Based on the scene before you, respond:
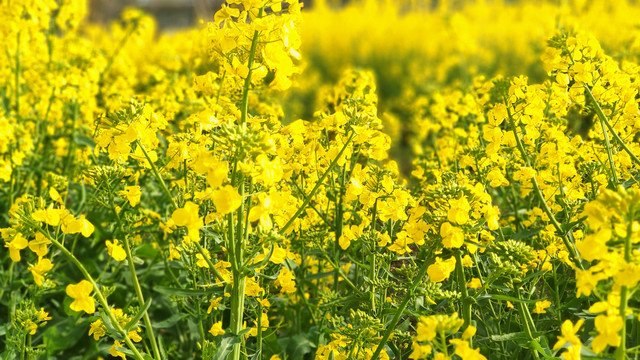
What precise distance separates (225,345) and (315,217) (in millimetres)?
826

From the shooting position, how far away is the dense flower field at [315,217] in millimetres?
1661

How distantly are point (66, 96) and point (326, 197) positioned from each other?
1805 mm

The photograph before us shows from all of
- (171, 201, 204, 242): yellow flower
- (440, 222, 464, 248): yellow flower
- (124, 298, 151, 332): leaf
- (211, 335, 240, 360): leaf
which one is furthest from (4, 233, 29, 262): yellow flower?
(440, 222, 464, 248): yellow flower

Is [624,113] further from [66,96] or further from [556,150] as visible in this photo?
[66,96]

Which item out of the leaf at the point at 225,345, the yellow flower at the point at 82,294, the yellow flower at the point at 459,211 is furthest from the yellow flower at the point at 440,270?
the yellow flower at the point at 82,294

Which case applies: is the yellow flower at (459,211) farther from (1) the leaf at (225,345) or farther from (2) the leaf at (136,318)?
(2) the leaf at (136,318)

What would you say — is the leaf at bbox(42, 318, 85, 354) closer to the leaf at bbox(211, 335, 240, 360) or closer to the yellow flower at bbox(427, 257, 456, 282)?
the leaf at bbox(211, 335, 240, 360)

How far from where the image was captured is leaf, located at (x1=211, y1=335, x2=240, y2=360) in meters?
1.73

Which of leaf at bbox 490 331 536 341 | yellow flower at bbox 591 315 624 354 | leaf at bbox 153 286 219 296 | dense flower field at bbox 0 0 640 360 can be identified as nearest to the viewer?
yellow flower at bbox 591 315 624 354

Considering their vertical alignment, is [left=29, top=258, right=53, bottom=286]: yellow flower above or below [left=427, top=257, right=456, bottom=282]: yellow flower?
below

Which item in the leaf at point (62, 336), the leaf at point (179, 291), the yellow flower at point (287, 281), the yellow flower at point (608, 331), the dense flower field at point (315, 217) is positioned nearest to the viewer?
the yellow flower at point (608, 331)

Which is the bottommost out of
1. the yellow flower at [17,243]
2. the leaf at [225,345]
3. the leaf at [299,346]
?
the leaf at [299,346]

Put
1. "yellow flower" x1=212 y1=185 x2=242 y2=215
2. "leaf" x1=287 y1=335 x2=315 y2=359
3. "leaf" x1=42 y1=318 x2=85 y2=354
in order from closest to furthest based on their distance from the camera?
"yellow flower" x1=212 y1=185 x2=242 y2=215, "leaf" x1=287 y1=335 x2=315 y2=359, "leaf" x1=42 y1=318 x2=85 y2=354

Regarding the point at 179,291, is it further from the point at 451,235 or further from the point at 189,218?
the point at 451,235
